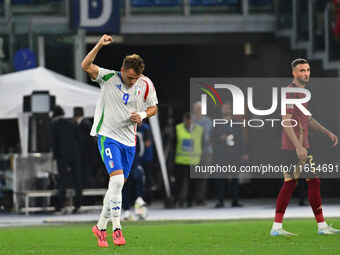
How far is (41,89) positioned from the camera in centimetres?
2186

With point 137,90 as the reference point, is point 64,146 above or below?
below

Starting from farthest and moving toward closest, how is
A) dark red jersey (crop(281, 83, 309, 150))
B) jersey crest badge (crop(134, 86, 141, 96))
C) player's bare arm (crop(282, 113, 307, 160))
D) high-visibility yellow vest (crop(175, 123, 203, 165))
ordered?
high-visibility yellow vest (crop(175, 123, 203, 165))
dark red jersey (crop(281, 83, 309, 150))
player's bare arm (crop(282, 113, 307, 160))
jersey crest badge (crop(134, 86, 141, 96))

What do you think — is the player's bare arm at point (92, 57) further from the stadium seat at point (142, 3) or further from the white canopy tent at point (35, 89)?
the stadium seat at point (142, 3)

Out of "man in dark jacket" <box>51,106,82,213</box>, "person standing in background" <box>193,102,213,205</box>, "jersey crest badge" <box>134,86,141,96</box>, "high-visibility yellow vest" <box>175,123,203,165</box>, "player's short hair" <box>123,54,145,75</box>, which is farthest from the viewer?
"person standing in background" <box>193,102,213,205</box>

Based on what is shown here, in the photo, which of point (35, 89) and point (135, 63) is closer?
point (135, 63)

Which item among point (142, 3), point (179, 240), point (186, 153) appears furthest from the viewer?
point (142, 3)

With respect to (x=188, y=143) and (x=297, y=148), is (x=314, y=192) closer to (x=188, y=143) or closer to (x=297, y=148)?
(x=297, y=148)

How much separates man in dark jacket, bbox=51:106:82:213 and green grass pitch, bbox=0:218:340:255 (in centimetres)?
316

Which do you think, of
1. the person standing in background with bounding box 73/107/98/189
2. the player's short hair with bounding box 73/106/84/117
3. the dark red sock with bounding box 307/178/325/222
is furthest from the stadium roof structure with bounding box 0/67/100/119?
the dark red sock with bounding box 307/178/325/222

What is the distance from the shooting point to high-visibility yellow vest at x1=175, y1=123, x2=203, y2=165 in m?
22.7

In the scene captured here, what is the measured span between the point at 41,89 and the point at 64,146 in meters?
1.78

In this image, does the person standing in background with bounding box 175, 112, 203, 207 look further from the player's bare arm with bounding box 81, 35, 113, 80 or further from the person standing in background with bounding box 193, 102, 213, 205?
the player's bare arm with bounding box 81, 35, 113, 80

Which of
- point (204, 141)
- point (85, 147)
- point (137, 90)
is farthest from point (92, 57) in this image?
point (204, 141)

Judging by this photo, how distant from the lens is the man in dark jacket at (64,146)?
67.6ft
